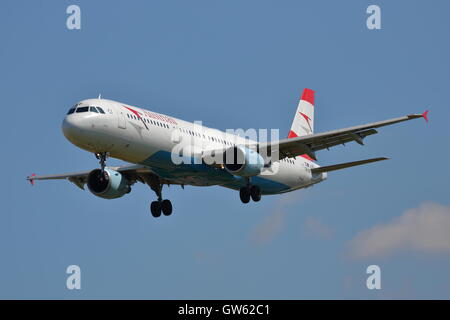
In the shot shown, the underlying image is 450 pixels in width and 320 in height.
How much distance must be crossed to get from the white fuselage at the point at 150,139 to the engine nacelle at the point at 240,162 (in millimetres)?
1127

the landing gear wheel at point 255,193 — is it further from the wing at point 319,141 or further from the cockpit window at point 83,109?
the cockpit window at point 83,109

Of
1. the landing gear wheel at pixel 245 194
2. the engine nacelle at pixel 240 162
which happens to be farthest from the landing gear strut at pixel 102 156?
the landing gear wheel at pixel 245 194

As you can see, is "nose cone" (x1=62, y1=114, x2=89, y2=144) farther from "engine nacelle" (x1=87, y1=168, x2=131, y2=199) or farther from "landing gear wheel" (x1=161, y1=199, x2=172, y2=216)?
"landing gear wheel" (x1=161, y1=199, x2=172, y2=216)

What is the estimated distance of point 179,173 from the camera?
56.3m

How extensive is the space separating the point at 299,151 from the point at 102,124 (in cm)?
1362

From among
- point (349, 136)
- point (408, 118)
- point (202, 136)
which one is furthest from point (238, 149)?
point (408, 118)

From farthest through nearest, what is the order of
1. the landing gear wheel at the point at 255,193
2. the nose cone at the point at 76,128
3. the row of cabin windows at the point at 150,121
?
the landing gear wheel at the point at 255,193
the row of cabin windows at the point at 150,121
the nose cone at the point at 76,128

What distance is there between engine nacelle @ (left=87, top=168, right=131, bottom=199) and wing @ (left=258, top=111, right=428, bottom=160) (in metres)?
9.23

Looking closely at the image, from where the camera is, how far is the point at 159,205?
62.8m

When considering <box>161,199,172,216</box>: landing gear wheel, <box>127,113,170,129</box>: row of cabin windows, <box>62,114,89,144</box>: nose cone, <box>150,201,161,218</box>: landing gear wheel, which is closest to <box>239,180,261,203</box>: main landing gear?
<box>161,199,172,216</box>: landing gear wheel

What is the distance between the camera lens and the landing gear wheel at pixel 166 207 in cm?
6266

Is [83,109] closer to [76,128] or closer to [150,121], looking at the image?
[76,128]

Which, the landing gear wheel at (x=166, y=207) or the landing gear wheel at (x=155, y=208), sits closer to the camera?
the landing gear wheel at (x=166, y=207)

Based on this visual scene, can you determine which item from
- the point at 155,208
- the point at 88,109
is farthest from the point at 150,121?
the point at 155,208
